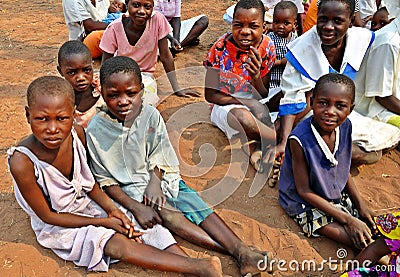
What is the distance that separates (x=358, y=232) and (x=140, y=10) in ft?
7.84

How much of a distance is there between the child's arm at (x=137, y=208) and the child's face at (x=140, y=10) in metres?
1.70

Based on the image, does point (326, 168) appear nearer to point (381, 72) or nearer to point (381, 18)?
point (381, 72)

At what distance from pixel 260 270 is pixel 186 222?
1.64 feet

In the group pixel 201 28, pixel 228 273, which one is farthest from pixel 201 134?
pixel 201 28

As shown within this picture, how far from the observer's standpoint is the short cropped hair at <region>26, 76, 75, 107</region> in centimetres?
206

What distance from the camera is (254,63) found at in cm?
Answer: 306

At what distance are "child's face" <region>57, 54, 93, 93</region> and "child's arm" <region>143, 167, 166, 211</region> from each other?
0.95m

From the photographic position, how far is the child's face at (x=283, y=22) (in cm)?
384

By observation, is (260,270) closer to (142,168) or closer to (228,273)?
(228,273)

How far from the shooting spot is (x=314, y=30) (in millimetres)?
3047

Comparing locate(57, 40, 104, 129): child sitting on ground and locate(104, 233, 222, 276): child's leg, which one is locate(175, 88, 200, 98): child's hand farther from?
locate(104, 233, 222, 276): child's leg

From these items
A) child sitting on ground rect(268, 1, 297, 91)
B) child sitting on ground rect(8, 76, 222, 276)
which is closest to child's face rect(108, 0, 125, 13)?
child sitting on ground rect(268, 1, 297, 91)

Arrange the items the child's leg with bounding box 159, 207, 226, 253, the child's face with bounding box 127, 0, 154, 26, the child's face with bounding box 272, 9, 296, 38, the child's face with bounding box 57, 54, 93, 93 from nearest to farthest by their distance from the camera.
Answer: the child's leg with bounding box 159, 207, 226, 253
the child's face with bounding box 57, 54, 93, 93
the child's face with bounding box 127, 0, 154, 26
the child's face with bounding box 272, 9, 296, 38

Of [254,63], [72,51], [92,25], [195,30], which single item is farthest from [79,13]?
[254,63]
